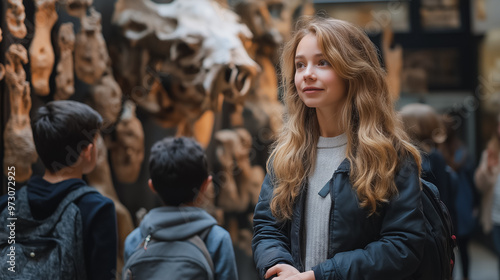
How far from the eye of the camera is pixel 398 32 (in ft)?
18.6

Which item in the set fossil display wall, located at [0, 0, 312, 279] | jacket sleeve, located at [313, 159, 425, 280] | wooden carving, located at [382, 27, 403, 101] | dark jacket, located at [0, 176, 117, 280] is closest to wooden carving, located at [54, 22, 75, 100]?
fossil display wall, located at [0, 0, 312, 279]

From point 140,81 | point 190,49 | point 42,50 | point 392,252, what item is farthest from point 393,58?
point 392,252

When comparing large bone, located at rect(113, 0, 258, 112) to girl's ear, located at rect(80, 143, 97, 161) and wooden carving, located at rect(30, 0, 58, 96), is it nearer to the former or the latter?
wooden carving, located at rect(30, 0, 58, 96)

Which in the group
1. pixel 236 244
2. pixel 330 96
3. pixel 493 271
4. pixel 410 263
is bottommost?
pixel 493 271

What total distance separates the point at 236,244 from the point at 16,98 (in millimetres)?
2529

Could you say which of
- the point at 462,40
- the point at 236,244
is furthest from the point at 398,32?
the point at 236,244

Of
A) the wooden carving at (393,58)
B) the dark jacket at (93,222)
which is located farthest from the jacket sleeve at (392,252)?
the wooden carving at (393,58)

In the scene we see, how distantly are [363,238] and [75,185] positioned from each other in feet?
3.56

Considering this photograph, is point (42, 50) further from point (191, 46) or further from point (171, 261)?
point (171, 261)

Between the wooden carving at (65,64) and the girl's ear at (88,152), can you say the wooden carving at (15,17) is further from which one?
the girl's ear at (88,152)

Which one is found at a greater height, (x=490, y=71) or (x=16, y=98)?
(x=16, y=98)

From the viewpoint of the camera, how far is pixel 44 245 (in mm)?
2203

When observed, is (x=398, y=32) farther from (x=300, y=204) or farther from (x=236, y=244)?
(x=300, y=204)

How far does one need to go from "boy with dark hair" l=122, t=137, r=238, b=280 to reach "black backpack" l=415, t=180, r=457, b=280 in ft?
2.88
